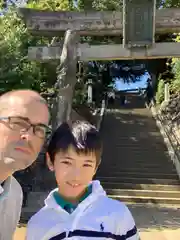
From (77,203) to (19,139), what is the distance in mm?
569

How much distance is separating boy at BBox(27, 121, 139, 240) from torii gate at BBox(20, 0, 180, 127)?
26.4ft

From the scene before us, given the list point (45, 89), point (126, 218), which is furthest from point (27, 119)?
point (45, 89)

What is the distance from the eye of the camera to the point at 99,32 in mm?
11312

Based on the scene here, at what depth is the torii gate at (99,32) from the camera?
1021cm

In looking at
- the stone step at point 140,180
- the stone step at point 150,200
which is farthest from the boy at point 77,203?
the stone step at point 140,180

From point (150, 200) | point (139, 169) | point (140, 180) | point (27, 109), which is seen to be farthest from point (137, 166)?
point (27, 109)

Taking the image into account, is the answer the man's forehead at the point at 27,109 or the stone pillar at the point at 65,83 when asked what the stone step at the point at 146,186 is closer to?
the stone pillar at the point at 65,83

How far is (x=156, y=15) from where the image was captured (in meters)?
10.9

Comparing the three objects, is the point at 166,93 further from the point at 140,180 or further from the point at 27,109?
the point at 27,109

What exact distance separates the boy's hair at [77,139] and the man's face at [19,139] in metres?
0.29

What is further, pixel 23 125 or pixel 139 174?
pixel 139 174

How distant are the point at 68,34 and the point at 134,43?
164cm

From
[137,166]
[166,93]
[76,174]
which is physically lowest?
[166,93]

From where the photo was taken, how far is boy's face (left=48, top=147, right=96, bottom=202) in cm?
185
